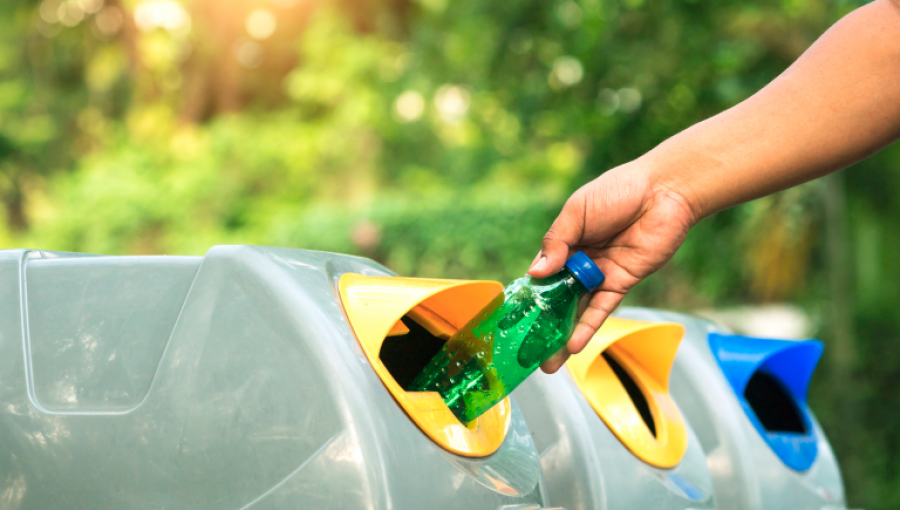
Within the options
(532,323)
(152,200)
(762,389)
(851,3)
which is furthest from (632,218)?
(152,200)

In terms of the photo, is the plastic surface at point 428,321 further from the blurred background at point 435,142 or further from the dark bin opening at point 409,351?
the blurred background at point 435,142

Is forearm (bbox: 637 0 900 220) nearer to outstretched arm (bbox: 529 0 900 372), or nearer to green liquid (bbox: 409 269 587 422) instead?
outstretched arm (bbox: 529 0 900 372)

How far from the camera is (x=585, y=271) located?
127 cm

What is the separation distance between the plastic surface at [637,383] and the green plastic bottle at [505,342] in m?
0.39

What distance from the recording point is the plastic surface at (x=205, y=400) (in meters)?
1.02

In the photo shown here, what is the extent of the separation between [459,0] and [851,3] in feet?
8.55

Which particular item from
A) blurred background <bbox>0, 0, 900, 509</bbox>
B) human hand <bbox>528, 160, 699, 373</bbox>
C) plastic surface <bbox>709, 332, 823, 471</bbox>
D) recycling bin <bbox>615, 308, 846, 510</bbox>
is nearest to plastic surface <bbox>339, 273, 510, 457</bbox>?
human hand <bbox>528, 160, 699, 373</bbox>

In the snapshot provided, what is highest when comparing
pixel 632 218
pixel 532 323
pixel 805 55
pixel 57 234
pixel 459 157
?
pixel 805 55

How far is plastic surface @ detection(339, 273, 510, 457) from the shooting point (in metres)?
1.11

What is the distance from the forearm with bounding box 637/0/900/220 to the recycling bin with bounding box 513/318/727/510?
0.48 metres

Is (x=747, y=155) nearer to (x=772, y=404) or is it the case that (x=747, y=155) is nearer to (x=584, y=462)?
(x=584, y=462)

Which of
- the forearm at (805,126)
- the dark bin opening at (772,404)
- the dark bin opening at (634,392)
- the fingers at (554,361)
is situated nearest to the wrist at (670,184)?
the forearm at (805,126)

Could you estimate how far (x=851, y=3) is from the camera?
3.84 m

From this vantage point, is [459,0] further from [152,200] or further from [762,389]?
[152,200]
